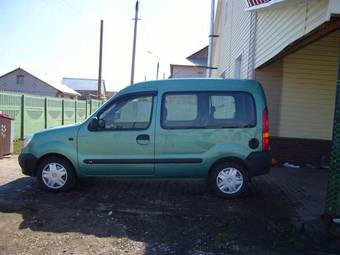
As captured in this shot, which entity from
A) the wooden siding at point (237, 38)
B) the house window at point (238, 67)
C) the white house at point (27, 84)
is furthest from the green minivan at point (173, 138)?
the white house at point (27, 84)

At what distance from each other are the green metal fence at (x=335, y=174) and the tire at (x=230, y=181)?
1.64m

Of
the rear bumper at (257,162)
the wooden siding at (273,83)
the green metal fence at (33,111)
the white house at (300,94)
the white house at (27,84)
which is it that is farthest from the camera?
the white house at (27,84)

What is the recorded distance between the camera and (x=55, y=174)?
7.16m

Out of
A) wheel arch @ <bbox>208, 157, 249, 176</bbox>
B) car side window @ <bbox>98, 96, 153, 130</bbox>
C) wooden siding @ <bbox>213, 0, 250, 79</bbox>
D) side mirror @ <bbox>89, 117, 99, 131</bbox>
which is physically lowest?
wheel arch @ <bbox>208, 157, 249, 176</bbox>

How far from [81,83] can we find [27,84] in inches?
921

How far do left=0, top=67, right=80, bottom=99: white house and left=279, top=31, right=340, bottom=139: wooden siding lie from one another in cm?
5700

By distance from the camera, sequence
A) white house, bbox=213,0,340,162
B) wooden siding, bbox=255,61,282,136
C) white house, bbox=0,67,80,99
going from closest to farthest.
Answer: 1. white house, bbox=213,0,340,162
2. wooden siding, bbox=255,61,282,136
3. white house, bbox=0,67,80,99

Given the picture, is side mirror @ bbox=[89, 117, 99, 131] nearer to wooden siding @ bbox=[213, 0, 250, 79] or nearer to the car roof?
the car roof

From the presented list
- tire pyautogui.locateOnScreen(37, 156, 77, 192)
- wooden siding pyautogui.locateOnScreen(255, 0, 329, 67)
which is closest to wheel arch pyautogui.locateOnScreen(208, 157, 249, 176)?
wooden siding pyautogui.locateOnScreen(255, 0, 329, 67)

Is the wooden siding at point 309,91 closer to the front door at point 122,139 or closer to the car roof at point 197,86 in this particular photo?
the car roof at point 197,86

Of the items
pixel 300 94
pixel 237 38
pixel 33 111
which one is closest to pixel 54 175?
pixel 300 94

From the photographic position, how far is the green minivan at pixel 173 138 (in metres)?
6.96

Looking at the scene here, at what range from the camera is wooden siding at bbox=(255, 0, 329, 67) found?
5.67 metres

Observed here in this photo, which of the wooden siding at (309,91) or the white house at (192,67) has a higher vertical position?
the white house at (192,67)
